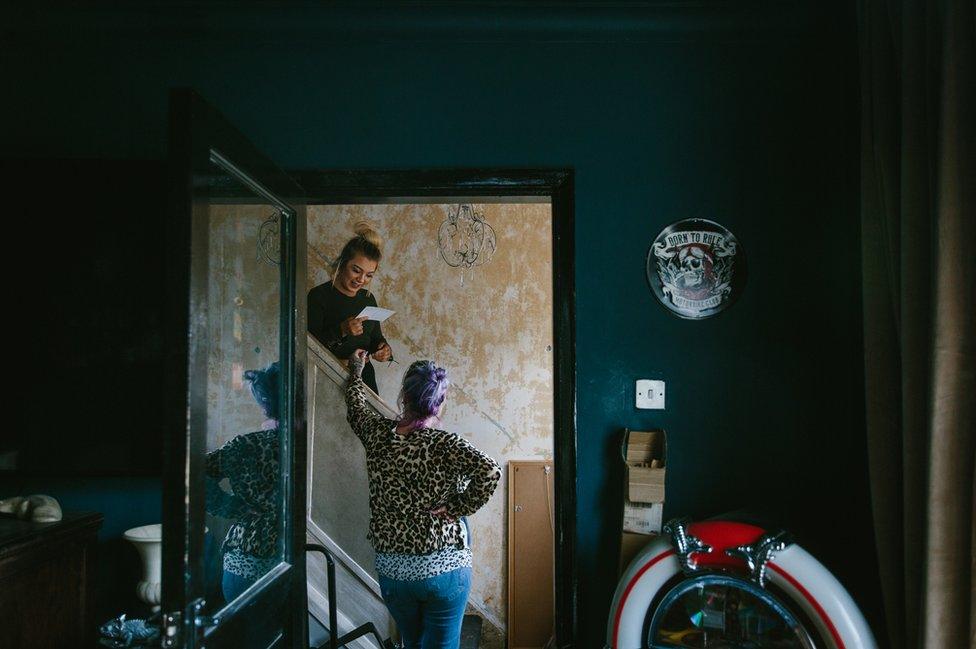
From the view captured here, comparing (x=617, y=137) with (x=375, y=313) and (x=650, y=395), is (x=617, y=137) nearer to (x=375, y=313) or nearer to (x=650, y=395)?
(x=650, y=395)

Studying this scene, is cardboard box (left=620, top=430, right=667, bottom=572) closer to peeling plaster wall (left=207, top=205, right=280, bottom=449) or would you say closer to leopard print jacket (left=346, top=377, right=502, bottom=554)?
leopard print jacket (left=346, top=377, right=502, bottom=554)

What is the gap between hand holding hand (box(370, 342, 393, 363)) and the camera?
4.52 m

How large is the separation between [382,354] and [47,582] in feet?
8.66

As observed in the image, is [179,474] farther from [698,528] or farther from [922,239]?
[922,239]

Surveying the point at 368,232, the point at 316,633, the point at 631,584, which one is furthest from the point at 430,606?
the point at 368,232

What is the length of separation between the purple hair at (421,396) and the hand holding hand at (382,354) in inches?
64.3

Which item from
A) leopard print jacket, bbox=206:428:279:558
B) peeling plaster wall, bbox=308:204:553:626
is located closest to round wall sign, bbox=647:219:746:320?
leopard print jacket, bbox=206:428:279:558

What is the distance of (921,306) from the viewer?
5.96 ft

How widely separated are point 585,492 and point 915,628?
1.01m

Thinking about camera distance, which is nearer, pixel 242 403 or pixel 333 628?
pixel 242 403

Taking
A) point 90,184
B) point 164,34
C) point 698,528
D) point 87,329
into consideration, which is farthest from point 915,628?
point 164,34

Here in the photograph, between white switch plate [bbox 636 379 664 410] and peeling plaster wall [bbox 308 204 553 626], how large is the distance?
83.9 inches

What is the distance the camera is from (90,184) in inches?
92.7

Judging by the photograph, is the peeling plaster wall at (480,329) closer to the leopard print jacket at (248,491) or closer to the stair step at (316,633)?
the stair step at (316,633)
